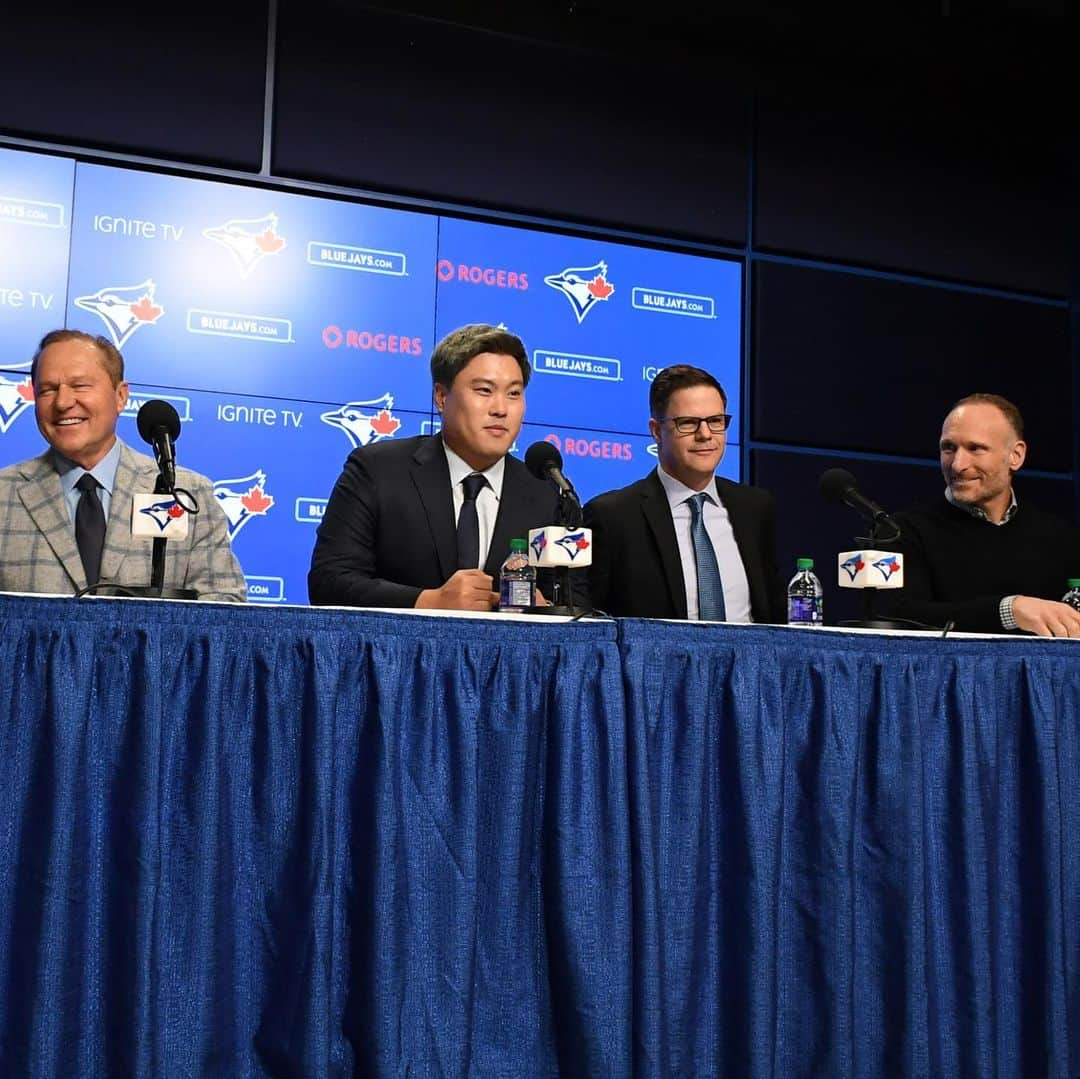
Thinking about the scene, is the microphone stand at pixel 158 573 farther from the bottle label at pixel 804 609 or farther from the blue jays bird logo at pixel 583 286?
the blue jays bird logo at pixel 583 286

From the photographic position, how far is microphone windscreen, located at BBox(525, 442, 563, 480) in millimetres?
2385

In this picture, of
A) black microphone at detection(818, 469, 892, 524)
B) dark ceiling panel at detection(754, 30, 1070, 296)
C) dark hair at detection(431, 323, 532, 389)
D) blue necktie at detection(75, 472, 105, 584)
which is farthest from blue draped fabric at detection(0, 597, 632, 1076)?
dark ceiling panel at detection(754, 30, 1070, 296)

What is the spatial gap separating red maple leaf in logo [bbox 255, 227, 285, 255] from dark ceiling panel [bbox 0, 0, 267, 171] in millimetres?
202

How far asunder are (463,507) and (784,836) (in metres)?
1.14

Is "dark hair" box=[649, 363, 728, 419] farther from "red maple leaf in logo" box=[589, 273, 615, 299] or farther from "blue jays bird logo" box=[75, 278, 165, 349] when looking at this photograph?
"blue jays bird logo" box=[75, 278, 165, 349]

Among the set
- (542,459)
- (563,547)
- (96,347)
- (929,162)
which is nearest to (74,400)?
(96,347)

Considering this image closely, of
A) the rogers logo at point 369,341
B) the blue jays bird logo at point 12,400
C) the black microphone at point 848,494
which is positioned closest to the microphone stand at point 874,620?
the black microphone at point 848,494

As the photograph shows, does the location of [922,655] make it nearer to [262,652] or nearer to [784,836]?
[784,836]

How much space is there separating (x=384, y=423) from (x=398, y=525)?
131 cm

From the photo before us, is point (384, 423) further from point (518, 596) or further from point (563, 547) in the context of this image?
point (563, 547)

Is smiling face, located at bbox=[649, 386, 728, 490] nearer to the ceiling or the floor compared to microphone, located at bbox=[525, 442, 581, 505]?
nearer to the ceiling

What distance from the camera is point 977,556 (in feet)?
10.6

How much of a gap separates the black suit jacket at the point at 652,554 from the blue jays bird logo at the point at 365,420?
1.13 meters

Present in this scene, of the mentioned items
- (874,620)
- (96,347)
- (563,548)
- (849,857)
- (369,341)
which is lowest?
(849,857)
